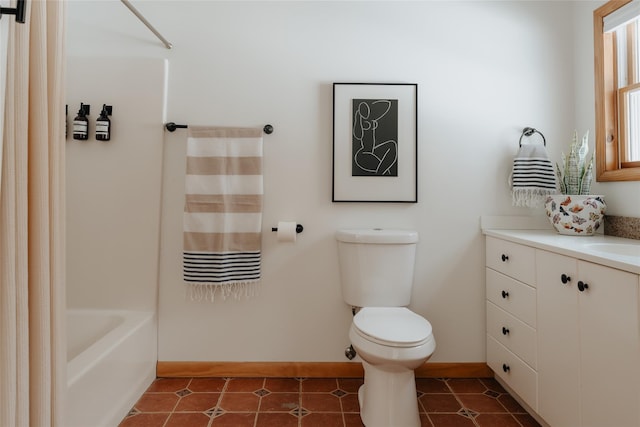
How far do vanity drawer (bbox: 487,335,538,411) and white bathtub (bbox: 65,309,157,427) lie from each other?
1.79 metres

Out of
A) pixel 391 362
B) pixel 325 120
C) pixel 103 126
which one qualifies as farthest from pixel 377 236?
pixel 103 126

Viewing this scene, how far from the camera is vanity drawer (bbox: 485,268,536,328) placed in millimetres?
1495

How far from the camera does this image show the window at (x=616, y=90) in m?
1.71

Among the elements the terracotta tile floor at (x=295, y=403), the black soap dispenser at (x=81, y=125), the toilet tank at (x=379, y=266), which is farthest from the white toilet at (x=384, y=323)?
the black soap dispenser at (x=81, y=125)

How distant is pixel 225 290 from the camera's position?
6.15 ft

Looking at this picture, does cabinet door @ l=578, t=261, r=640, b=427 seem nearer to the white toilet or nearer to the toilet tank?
the white toilet

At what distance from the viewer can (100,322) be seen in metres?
1.81

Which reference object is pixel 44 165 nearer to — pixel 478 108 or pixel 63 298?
pixel 63 298

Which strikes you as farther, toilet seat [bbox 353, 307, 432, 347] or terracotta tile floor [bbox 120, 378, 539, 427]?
terracotta tile floor [bbox 120, 378, 539, 427]

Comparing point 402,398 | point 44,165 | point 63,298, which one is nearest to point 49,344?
point 63,298

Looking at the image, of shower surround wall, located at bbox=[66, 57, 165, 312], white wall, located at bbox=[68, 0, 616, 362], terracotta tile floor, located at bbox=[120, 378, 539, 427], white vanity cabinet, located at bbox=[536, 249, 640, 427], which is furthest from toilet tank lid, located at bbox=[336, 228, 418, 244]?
shower surround wall, located at bbox=[66, 57, 165, 312]

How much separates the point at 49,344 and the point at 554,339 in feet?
5.59

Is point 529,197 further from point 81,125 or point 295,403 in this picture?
point 81,125

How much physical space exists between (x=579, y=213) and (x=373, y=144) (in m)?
1.06
